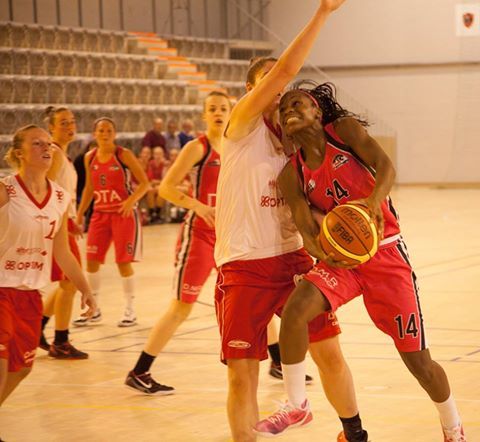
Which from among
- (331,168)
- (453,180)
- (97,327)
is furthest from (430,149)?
(331,168)

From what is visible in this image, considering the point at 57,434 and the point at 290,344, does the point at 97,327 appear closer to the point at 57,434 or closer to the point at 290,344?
the point at 57,434

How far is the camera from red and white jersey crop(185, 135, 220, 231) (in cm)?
652

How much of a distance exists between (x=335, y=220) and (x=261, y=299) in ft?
1.67

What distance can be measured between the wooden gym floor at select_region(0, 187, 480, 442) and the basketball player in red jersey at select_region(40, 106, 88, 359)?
5.4 inches

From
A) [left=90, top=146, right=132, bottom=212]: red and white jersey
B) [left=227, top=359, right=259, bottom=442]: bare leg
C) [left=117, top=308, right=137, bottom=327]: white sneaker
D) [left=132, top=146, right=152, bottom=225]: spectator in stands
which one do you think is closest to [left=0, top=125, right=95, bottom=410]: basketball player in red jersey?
[left=227, top=359, right=259, bottom=442]: bare leg

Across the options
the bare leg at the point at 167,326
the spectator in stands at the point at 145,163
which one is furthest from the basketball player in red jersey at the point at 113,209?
the spectator in stands at the point at 145,163

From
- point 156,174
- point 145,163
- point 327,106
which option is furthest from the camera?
point 156,174

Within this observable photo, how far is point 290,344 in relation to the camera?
4.15 m

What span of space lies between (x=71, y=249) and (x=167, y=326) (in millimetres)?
1496

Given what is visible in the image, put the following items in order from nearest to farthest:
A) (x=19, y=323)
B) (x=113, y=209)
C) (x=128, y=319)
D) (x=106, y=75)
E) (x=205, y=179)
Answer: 1. (x=19, y=323)
2. (x=205, y=179)
3. (x=128, y=319)
4. (x=113, y=209)
5. (x=106, y=75)

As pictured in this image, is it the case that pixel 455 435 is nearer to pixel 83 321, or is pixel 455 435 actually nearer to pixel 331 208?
pixel 331 208

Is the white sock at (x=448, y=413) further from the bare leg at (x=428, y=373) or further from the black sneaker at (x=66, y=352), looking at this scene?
the black sneaker at (x=66, y=352)

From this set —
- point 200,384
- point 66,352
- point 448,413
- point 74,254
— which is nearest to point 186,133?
point 74,254

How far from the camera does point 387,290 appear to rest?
14.0 feet
